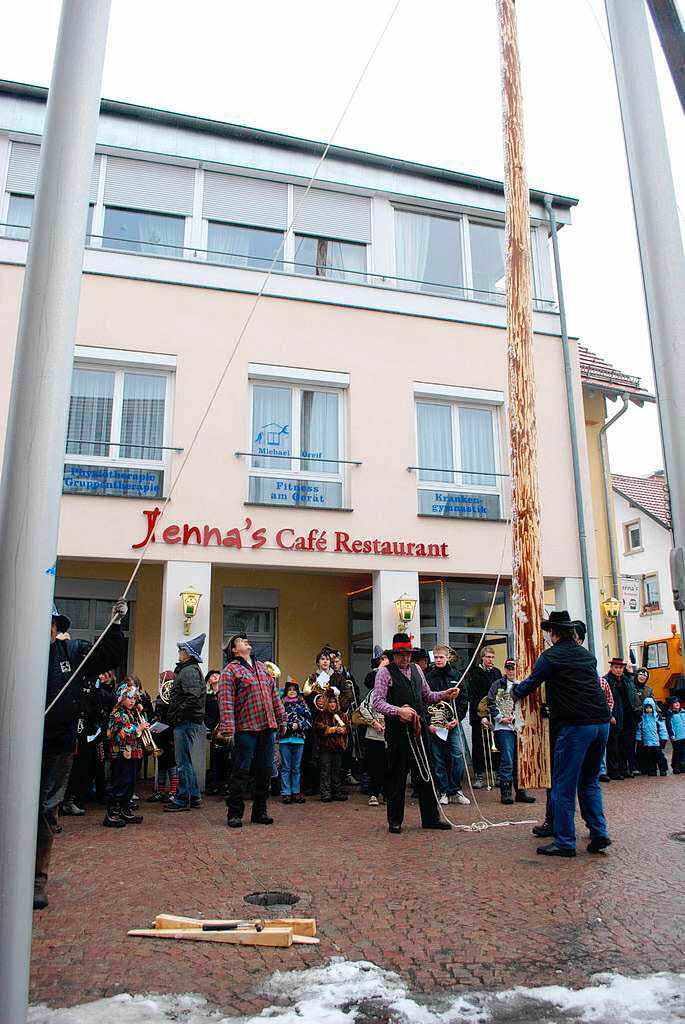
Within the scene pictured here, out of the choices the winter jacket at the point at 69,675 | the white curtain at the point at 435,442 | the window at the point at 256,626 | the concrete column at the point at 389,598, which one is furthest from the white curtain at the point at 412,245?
the winter jacket at the point at 69,675

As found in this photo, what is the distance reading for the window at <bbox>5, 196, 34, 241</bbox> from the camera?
1286 cm

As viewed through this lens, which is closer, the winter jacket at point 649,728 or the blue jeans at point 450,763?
the blue jeans at point 450,763

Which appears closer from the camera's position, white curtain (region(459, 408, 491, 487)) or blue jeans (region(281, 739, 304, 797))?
blue jeans (region(281, 739, 304, 797))

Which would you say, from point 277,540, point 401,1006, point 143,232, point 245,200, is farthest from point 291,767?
point 245,200

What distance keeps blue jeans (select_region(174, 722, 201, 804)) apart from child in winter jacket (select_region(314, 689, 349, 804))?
4.95 ft

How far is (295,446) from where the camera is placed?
13258 mm

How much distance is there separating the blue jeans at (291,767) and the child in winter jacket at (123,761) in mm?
2074

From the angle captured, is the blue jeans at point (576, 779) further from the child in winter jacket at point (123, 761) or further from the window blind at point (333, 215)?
the window blind at point (333, 215)

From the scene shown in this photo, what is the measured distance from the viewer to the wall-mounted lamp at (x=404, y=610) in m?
12.9

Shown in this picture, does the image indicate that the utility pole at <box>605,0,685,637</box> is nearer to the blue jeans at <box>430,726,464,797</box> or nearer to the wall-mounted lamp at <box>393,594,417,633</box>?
the blue jeans at <box>430,726,464,797</box>

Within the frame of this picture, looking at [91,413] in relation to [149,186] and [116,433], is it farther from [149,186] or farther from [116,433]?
[149,186]

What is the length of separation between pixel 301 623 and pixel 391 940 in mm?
10260

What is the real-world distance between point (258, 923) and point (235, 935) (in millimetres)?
158

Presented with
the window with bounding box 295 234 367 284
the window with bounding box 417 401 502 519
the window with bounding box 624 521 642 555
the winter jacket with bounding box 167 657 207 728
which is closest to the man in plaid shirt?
the winter jacket with bounding box 167 657 207 728
